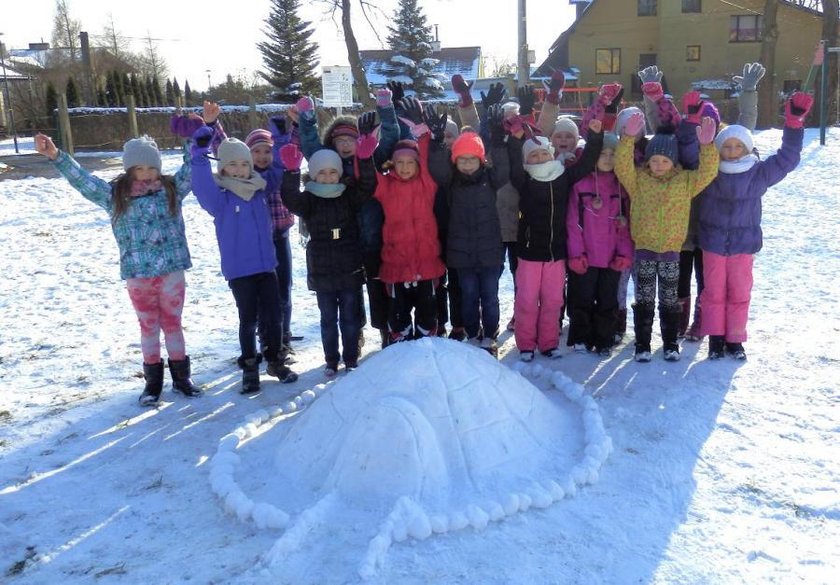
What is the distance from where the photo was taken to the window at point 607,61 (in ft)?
110

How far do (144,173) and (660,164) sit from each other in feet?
11.4

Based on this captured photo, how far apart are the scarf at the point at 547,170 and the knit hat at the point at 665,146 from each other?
62cm

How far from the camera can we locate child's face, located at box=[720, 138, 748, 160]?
4.73 m

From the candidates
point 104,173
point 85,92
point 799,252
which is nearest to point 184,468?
point 799,252

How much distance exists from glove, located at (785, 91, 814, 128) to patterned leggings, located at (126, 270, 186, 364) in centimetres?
431

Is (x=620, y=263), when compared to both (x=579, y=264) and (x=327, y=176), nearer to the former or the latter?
(x=579, y=264)

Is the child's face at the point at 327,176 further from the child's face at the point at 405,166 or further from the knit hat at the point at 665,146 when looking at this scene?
the knit hat at the point at 665,146

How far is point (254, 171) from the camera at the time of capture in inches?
187

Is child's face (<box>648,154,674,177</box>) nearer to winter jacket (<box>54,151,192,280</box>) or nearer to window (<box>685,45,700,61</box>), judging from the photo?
winter jacket (<box>54,151,192,280</box>)

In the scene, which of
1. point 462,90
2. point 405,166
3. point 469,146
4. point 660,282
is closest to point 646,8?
point 462,90

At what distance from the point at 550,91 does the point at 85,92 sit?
40.3 m

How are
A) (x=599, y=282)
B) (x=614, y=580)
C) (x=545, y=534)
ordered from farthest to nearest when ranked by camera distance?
(x=599, y=282), (x=545, y=534), (x=614, y=580)

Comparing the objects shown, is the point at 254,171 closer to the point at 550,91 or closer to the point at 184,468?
the point at 184,468

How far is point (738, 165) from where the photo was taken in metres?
4.70
